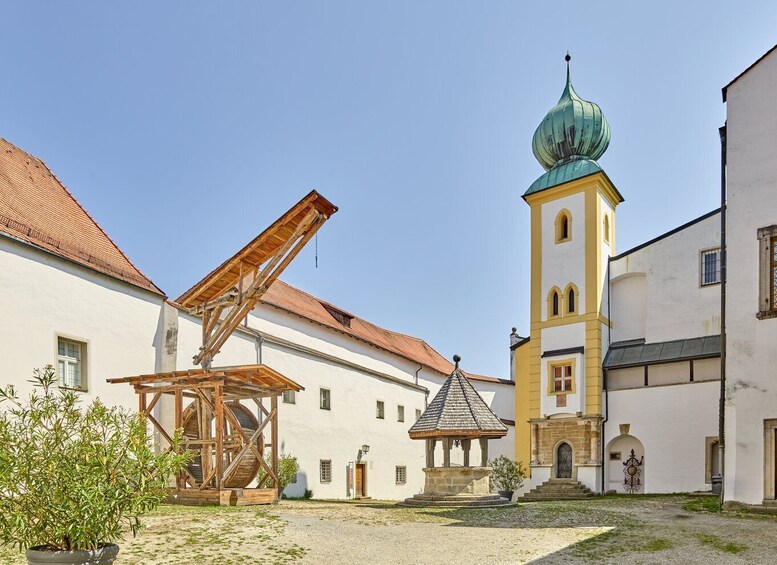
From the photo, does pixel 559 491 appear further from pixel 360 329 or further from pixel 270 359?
pixel 270 359

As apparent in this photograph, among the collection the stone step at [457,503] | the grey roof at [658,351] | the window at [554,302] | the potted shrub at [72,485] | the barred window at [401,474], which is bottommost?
the barred window at [401,474]

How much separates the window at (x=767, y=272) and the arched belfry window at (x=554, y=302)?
15.2m

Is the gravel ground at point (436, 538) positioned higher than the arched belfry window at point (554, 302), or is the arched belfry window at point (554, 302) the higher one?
the arched belfry window at point (554, 302)

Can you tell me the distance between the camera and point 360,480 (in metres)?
30.6

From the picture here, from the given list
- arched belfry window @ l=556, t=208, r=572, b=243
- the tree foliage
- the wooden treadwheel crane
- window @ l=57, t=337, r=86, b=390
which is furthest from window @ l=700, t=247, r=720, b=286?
window @ l=57, t=337, r=86, b=390

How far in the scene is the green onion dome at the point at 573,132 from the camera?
34219 mm

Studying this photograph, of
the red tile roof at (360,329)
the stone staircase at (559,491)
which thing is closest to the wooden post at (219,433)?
the red tile roof at (360,329)

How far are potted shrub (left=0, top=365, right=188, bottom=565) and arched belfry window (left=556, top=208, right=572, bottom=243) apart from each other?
93.7 feet

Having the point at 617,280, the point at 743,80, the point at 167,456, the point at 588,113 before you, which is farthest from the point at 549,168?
the point at 167,456

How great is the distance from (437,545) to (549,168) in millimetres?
26891

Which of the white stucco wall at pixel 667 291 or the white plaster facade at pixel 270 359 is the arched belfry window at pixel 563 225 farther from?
the white plaster facade at pixel 270 359

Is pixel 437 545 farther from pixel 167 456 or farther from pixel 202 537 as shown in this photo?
pixel 167 456

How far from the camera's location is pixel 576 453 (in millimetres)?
30797

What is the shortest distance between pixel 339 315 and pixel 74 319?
1868 centimetres
